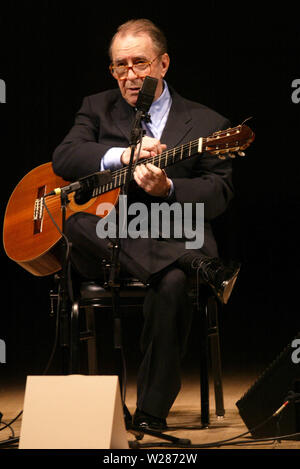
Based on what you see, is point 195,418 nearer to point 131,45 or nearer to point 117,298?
point 117,298

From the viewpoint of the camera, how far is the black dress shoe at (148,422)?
7.43 ft

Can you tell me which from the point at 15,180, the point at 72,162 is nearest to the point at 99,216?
the point at 72,162

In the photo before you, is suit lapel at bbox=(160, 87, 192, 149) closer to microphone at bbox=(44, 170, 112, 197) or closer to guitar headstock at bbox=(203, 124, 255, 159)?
guitar headstock at bbox=(203, 124, 255, 159)

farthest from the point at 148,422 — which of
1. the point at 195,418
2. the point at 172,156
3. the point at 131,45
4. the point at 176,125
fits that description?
the point at 131,45

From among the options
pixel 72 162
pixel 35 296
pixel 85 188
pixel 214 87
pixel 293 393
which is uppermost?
pixel 214 87

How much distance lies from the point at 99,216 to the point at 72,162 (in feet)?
0.94

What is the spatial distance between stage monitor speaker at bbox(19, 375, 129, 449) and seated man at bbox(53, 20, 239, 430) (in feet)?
1.76

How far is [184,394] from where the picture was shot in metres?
3.11

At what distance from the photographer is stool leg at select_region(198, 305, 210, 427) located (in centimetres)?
246

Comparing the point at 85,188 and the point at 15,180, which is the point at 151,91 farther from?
the point at 15,180

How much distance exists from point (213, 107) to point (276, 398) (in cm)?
190

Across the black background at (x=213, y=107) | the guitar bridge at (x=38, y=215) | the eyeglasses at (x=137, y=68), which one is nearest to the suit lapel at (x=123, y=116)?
the eyeglasses at (x=137, y=68)

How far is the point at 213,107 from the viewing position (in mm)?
3629

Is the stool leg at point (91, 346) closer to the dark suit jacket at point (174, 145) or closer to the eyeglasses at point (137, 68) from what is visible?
the dark suit jacket at point (174, 145)
